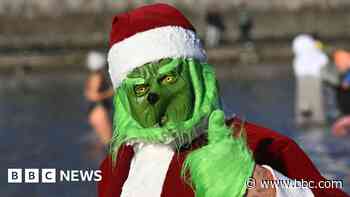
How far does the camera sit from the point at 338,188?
2.16m

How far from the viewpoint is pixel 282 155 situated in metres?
2.21

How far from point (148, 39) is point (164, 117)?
23 centimetres

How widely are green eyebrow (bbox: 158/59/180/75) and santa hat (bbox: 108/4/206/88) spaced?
0.03 meters

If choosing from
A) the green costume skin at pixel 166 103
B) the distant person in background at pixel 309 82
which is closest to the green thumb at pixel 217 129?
the green costume skin at pixel 166 103

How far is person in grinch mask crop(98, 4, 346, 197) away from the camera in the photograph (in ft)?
7.03

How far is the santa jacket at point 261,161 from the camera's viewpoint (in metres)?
2.15

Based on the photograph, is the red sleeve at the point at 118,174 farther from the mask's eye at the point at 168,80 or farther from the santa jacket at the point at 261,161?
the mask's eye at the point at 168,80

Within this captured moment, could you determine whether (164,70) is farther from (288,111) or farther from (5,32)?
(5,32)

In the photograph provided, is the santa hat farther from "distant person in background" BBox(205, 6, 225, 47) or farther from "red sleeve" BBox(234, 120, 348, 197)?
"distant person in background" BBox(205, 6, 225, 47)

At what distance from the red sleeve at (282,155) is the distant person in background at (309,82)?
993 cm

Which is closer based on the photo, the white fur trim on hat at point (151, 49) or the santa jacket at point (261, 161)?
the santa jacket at point (261, 161)

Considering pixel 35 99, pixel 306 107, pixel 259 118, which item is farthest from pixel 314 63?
pixel 35 99

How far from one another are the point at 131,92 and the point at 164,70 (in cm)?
9

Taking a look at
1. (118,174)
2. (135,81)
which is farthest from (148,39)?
(118,174)
